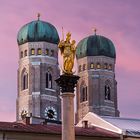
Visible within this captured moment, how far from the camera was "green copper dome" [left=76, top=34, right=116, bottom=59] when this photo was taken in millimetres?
158250

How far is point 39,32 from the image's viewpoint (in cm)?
14850

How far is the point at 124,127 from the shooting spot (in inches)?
3199

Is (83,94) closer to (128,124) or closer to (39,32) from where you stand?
(39,32)

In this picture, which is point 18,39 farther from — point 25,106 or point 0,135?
point 0,135

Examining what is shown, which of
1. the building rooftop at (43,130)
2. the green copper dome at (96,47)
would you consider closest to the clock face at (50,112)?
the green copper dome at (96,47)

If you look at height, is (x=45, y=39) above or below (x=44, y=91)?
above

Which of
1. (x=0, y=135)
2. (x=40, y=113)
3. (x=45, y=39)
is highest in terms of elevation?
(x=45, y=39)

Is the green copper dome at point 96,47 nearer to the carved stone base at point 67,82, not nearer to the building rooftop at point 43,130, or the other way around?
the building rooftop at point 43,130

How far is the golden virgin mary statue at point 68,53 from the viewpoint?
4325 cm

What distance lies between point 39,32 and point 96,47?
52.1 feet

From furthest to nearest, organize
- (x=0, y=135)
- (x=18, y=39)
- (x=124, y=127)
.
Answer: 1. (x=18, y=39)
2. (x=124, y=127)
3. (x=0, y=135)

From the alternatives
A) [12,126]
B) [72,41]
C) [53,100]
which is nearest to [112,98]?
[53,100]

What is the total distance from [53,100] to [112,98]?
60.5 ft

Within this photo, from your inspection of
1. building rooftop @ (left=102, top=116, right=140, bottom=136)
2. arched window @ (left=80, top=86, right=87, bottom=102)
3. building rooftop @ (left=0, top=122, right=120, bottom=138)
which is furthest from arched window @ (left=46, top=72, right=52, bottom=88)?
building rooftop @ (left=0, top=122, right=120, bottom=138)
